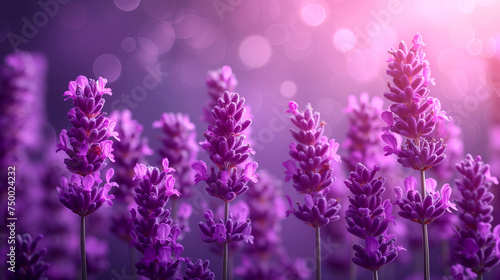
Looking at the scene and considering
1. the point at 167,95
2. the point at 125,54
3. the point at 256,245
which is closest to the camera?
the point at 256,245

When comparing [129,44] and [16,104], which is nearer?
[16,104]

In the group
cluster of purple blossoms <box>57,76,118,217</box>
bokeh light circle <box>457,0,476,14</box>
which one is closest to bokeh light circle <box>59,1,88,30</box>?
cluster of purple blossoms <box>57,76,118,217</box>

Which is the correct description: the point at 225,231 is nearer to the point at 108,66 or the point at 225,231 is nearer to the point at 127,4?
the point at 108,66

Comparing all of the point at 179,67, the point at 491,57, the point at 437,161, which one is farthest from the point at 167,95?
the point at 437,161

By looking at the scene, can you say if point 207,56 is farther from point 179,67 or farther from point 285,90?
point 285,90

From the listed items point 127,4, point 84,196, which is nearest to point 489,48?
point 84,196

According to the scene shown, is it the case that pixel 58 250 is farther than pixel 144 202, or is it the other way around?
pixel 58 250

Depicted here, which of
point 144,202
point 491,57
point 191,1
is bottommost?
point 144,202
